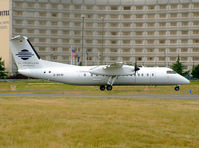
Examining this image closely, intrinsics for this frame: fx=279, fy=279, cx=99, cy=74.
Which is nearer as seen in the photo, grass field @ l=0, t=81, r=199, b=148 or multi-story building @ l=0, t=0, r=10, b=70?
grass field @ l=0, t=81, r=199, b=148

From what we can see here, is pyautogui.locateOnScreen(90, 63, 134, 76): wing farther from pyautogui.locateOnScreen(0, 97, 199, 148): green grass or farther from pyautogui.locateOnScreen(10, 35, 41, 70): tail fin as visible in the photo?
pyautogui.locateOnScreen(0, 97, 199, 148): green grass

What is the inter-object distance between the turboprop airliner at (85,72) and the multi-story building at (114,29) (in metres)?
60.0

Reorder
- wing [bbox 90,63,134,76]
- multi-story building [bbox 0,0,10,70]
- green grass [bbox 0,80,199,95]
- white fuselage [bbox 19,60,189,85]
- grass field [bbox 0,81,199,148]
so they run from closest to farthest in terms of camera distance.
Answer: grass field [bbox 0,81,199,148] → green grass [bbox 0,80,199,95] → white fuselage [bbox 19,60,189,85] → wing [bbox 90,63,134,76] → multi-story building [bbox 0,0,10,70]

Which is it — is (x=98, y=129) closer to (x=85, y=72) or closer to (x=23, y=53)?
(x=85, y=72)

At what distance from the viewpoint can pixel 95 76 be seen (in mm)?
38156

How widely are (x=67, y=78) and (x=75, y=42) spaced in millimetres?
65245

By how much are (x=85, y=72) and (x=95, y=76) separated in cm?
148

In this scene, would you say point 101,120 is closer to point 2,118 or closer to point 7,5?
point 2,118

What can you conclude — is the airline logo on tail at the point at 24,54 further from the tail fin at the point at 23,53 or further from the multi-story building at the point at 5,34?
the multi-story building at the point at 5,34

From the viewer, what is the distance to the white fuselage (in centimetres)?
3709

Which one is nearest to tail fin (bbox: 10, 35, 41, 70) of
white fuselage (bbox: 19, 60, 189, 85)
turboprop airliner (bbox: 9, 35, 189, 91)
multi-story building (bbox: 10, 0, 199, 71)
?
turboprop airliner (bbox: 9, 35, 189, 91)

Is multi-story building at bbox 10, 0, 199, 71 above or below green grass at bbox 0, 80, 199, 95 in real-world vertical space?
above

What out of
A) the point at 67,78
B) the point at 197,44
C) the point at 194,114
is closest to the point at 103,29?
the point at 197,44

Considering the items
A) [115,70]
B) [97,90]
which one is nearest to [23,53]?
[97,90]
